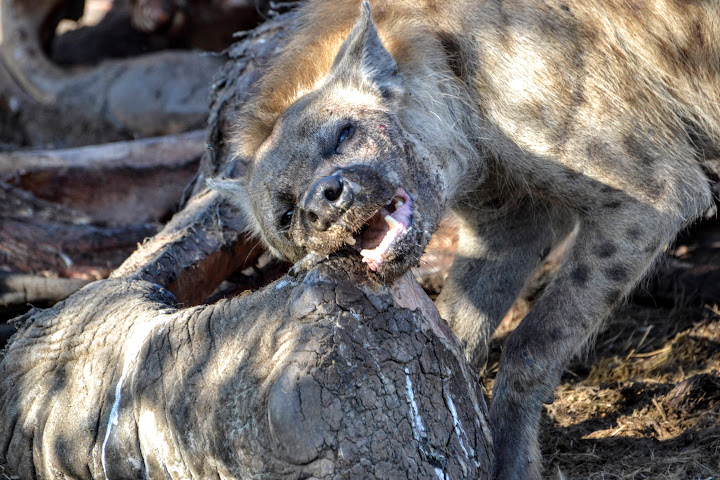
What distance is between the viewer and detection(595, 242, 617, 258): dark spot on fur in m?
2.75

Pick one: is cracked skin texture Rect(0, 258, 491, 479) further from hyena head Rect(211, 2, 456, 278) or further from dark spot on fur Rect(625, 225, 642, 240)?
dark spot on fur Rect(625, 225, 642, 240)

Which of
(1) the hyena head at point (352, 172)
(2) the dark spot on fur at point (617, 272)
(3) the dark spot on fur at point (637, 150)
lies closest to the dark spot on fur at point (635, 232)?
(2) the dark spot on fur at point (617, 272)

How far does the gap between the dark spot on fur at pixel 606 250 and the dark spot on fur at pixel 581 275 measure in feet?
0.23

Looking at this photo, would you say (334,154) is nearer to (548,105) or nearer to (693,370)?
(548,105)

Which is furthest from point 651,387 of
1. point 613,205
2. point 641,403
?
point 613,205

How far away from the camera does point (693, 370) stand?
336cm

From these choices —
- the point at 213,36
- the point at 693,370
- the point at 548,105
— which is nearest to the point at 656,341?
the point at 693,370

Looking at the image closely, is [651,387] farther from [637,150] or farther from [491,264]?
[637,150]

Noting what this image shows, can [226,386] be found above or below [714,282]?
above

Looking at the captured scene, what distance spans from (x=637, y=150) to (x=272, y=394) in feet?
5.42

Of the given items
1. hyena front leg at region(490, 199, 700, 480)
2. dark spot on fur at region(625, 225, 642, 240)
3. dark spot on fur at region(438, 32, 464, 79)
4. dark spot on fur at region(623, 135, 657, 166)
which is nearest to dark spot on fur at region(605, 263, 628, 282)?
hyena front leg at region(490, 199, 700, 480)

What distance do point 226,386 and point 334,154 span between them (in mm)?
922

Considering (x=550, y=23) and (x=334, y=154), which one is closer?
→ (x=334, y=154)

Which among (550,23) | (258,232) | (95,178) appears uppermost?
(550,23)
